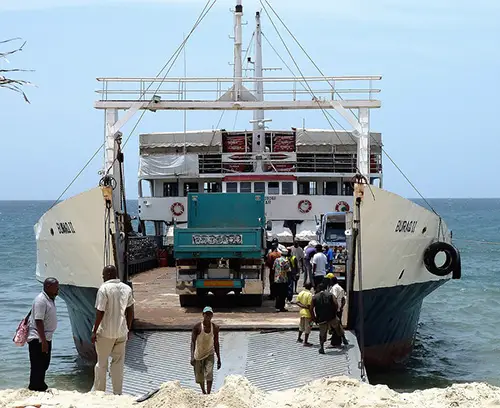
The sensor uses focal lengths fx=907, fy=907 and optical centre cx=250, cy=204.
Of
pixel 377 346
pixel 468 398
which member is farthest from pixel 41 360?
pixel 377 346

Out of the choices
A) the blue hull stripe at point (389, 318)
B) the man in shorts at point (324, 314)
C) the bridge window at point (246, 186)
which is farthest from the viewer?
the bridge window at point (246, 186)

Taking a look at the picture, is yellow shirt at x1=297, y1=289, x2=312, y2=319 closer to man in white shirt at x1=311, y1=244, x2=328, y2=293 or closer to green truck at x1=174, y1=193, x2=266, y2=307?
green truck at x1=174, y1=193, x2=266, y2=307

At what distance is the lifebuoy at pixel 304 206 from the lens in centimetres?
2488

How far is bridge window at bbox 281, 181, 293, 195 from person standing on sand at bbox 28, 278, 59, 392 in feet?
52.5

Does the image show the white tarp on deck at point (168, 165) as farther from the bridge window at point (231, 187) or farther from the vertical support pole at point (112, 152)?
the vertical support pole at point (112, 152)

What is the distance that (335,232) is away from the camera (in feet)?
69.5

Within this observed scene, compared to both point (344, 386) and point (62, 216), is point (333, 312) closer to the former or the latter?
point (344, 386)

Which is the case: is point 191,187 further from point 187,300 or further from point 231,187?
point 187,300

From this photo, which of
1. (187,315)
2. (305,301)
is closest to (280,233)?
(187,315)

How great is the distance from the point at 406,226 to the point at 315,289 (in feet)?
7.76

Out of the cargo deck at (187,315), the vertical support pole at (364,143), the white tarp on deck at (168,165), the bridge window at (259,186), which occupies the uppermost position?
the vertical support pole at (364,143)

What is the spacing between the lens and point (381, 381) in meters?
16.4

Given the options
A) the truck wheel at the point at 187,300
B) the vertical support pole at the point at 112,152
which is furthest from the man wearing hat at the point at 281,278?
the vertical support pole at the point at 112,152

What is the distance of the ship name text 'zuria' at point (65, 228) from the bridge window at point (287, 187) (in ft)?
32.3
